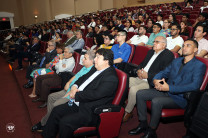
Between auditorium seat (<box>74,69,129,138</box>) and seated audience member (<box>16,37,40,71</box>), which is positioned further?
seated audience member (<box>16,37,40,71</box>)

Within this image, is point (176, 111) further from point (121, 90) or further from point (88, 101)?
point (88, 101)

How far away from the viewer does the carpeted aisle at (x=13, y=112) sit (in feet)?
7.00

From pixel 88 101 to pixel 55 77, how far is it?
46.5 inches

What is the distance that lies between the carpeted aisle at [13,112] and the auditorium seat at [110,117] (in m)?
0.83

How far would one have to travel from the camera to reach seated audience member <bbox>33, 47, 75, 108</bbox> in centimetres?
260

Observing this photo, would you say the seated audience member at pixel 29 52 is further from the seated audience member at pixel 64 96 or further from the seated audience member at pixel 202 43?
the seated audience member at pixel 202 43

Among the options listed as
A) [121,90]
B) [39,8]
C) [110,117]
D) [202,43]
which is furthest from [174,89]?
[39,8]

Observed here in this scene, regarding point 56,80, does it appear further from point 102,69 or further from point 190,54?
point 190,54

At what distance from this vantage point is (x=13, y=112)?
2637 mm

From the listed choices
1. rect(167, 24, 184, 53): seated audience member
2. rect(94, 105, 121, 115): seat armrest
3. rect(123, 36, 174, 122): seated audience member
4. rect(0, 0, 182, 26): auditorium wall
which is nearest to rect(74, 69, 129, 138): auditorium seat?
rect(94, 105, 121, 115): seat armrest

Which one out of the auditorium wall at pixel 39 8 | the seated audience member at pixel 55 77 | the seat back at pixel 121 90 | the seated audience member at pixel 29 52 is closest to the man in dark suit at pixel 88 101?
the seat back at pixel 121 90

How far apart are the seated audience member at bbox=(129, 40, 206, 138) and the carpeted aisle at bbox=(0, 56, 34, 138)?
1262mm

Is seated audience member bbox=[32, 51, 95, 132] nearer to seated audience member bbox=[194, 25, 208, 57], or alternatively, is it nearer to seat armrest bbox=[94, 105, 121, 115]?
seat armrest bbox=[94, 105, 121, 115]

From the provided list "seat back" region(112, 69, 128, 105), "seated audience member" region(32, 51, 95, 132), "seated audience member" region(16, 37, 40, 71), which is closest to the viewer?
"seat back" region(112, 69, 128, 105)
